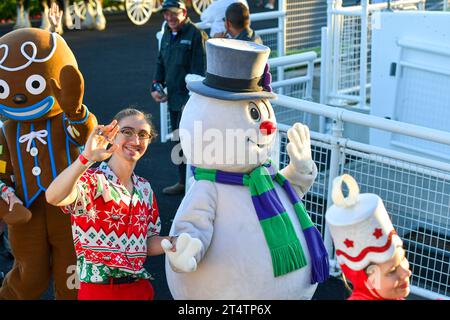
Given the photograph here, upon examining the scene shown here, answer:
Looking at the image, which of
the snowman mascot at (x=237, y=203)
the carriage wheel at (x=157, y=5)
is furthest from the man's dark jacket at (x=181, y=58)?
the carriage wheel at (x=157, y=5)

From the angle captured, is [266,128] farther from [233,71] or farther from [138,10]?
[138,10]

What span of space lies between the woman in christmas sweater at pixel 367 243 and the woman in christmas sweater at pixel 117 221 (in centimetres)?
107

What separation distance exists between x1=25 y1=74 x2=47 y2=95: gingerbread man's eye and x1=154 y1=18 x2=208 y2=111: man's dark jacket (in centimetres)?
257

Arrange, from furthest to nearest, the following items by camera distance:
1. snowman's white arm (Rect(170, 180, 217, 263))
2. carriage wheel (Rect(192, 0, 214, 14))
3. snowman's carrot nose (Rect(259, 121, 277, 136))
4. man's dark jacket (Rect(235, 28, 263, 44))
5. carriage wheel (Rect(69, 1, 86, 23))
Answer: carriage wheel (Rect(192, 0, 214, 14)), carriage wheel (Rect(69, 1, 86, 23)), man's dark jacket (Rect(235, 28, 263, 44)), snowman's carrot nose (Rect(259, 121, 277, 136)), snowman's white arm (Rect(170, 180, 217, 263))

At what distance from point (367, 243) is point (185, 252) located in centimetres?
82

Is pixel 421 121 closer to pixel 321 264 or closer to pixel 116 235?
pixel 321 264

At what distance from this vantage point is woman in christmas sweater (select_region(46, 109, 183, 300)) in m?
3.73

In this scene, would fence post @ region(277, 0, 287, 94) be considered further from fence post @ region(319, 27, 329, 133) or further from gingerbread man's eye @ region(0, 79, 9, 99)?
gingerbread man's eye @ region(0, 79, 9, 99)

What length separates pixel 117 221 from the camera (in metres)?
3.79

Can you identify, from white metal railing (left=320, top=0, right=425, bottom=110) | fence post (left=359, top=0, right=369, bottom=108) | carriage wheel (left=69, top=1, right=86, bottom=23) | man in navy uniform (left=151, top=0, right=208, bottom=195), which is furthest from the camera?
carriage wheel (left=69, top=1, right=86, bottom=23)

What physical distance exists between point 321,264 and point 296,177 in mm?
481

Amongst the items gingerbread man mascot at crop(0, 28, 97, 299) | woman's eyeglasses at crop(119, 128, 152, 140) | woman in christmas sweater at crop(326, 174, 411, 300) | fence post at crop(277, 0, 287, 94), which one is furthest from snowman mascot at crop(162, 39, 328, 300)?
fence post at crop(277, 0, 287, 94)

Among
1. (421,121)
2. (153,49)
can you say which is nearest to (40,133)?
(421,121)

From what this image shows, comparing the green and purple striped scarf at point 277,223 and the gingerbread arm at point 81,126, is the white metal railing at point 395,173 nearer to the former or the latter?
the green and purple striped scarf at point 277,223
